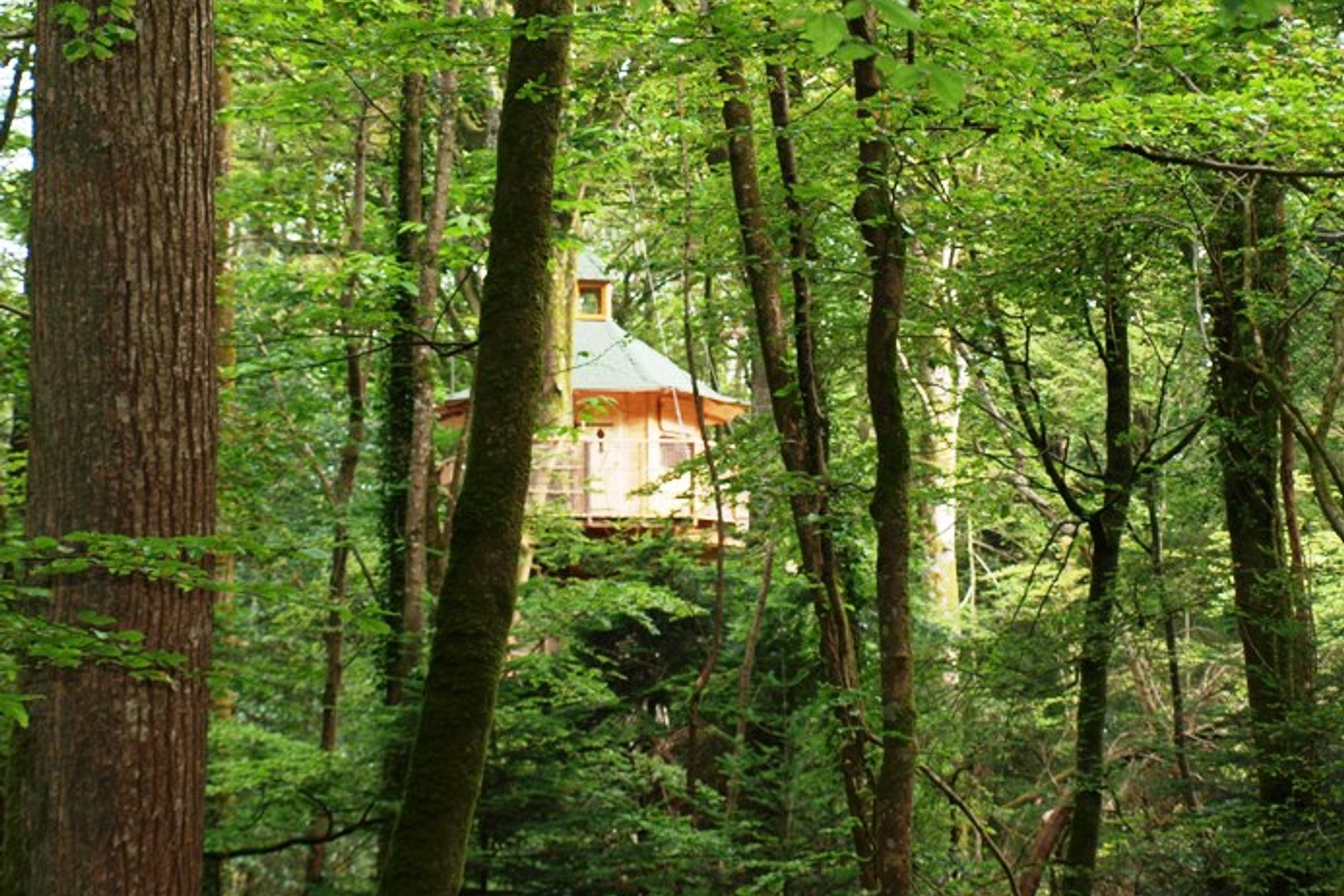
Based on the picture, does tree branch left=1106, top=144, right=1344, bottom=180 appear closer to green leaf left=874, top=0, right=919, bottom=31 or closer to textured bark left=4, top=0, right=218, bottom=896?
textured bark left=4, top=0, right=218, bottom=896

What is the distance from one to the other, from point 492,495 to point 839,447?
769cm

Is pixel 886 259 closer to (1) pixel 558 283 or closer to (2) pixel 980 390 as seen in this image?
(2) pixel 980 390

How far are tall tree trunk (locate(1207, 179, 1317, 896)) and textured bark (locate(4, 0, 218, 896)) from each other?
6412 millimetres

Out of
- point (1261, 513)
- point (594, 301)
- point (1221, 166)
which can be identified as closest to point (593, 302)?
point (594, 301)

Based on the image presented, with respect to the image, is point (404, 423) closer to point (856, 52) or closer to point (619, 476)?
point (856, 52)

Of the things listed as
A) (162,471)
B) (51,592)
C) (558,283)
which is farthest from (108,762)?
(558,283)

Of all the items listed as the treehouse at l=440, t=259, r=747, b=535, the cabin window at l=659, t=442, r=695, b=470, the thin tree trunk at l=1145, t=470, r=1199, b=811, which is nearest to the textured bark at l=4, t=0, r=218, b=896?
the thin tree trunk at l=1145, t=470, r=1199, b=811

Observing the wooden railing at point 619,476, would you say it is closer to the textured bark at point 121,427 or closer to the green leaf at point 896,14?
the textured bark at point 121,427

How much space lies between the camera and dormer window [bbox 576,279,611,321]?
76.3 ft

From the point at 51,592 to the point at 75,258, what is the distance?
1.12 m

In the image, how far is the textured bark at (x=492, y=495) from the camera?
5332 mm

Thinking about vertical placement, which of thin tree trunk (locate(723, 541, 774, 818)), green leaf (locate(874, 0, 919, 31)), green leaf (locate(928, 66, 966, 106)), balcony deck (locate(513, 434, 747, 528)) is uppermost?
green leaf (locate(874, 0, 919, 31))

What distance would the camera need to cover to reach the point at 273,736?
11406mm

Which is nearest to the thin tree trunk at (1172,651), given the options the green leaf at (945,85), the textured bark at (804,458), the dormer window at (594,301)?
the textured bark at (804,458)
